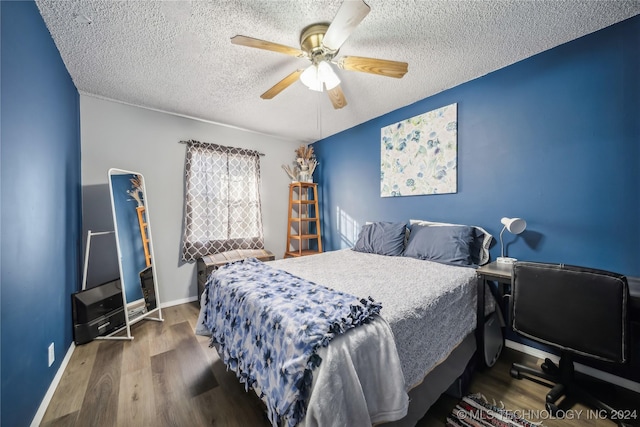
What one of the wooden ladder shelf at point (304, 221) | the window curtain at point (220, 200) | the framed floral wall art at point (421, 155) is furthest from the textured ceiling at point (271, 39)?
the wooden ladder shelf at point (304, 221)

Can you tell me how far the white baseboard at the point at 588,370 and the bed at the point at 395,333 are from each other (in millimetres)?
668

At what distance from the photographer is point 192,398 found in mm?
1460

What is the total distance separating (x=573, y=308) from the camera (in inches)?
49.6

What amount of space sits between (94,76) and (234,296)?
2.40m

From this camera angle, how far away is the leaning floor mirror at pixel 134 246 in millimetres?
2307

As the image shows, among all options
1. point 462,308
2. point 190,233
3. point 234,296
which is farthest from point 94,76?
point 462,308

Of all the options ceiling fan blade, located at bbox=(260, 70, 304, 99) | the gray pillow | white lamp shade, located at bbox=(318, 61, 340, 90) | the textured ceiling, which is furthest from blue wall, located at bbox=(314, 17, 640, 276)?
ceiling fan blade, located at bbox=(260, 70, 304, 99)

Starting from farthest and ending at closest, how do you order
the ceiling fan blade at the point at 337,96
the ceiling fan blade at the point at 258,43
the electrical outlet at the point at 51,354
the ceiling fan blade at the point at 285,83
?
the ceiling fan blade at the point at 337,96 < the ceiling fan blade at the point at 285,83 < the electrical outlet at the point at 51,354 < the ceiling fan blade at the point at 258,43

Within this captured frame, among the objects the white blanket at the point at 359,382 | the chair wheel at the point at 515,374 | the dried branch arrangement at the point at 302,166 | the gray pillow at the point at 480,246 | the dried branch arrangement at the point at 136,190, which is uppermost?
the dried branch arrangement at the point at 302,166

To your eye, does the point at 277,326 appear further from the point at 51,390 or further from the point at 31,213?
the point at 51,390

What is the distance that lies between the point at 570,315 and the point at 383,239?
154 cm

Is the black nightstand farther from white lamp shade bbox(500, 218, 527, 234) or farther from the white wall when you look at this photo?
the white wall

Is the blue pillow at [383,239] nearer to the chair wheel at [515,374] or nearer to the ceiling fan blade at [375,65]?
the chair wheel at [515,374]

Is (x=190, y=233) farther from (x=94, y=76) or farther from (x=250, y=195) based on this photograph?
(x=94, y=76)
